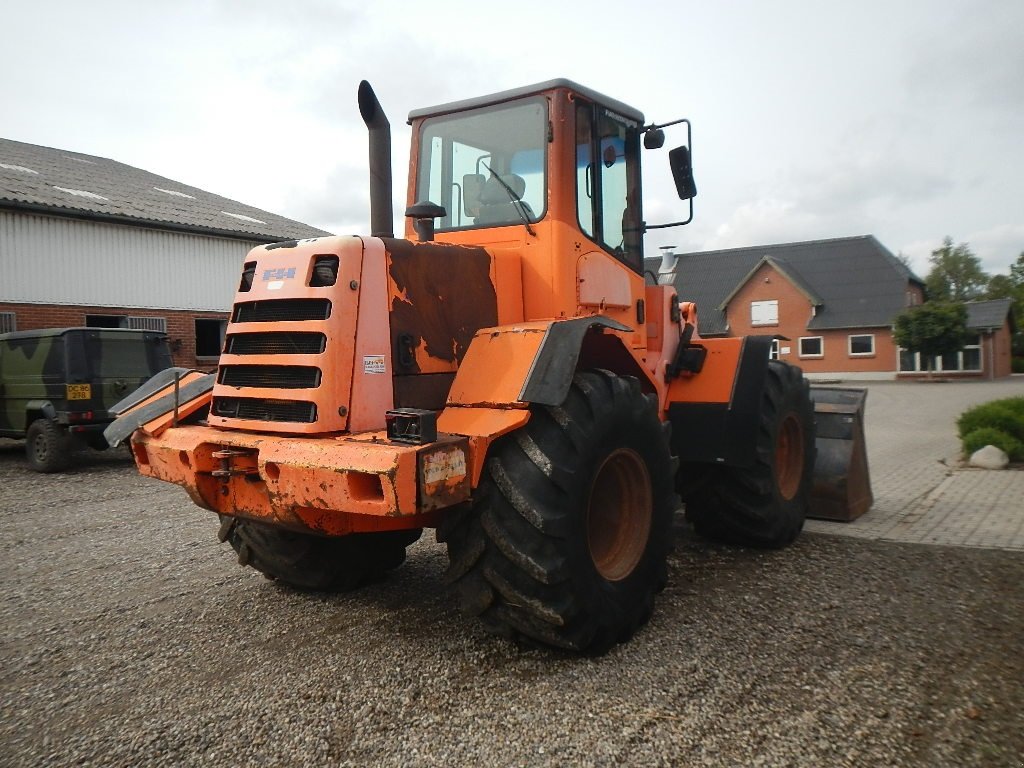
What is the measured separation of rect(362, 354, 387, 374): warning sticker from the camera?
3645mm

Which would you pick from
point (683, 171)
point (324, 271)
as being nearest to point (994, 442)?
point (683, 171)

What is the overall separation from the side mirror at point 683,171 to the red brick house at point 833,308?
103ft

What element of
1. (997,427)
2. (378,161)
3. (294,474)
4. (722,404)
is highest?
(378,161)

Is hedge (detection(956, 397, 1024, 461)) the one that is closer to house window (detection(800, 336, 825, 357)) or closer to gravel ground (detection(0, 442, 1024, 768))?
gravel ground (detection(0, 442, 1024, 768))

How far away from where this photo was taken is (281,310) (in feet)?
12.6

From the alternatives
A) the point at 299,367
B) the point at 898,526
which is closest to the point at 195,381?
the point at 299,367

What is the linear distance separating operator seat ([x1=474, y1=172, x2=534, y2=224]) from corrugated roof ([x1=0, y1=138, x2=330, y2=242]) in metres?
14.0

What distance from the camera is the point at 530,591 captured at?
11.3 feet

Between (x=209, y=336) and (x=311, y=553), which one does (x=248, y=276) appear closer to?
(x=311, y=553)

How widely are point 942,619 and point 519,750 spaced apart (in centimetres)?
259

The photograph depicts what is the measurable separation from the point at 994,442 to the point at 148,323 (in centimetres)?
1595

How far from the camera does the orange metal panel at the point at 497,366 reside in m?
3.59

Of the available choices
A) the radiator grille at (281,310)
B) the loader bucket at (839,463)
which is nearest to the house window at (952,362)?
the loader bucket at (839,463)

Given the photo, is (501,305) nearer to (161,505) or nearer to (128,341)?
(161,505)
